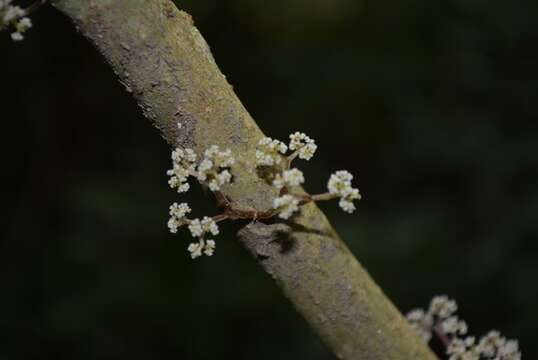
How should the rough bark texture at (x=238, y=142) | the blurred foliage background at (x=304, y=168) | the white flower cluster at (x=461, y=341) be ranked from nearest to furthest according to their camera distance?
1. the rough bark texture at (x=238, y=142)
2. the white flower cluster at (x=461, y=341)
3. the blurred foliage background at (x=304, y=168)

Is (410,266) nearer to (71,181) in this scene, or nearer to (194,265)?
(194,265)

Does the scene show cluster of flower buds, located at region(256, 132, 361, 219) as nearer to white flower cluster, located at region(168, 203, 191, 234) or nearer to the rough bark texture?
the rough bark texture

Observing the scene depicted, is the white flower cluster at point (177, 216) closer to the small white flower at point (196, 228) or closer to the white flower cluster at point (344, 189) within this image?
the small white flower at point (196, 228)

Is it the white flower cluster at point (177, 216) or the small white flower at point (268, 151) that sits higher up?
the white flower cluster at point (177, 216)

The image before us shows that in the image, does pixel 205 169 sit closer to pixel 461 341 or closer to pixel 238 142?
pixel 238 142

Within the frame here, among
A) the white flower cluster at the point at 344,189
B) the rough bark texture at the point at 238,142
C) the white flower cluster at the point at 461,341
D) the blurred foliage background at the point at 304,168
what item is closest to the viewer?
the rough bark texture at the point at 238,142

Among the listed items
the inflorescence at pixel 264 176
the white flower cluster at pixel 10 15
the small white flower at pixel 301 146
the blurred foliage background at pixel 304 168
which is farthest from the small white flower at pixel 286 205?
the blurred foliage background at pixel 304 168

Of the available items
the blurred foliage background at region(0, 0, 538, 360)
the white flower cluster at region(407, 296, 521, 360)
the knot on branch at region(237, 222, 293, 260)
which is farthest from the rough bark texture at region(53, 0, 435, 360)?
the blurred foliage background at region(0, 0, 538, 360)
